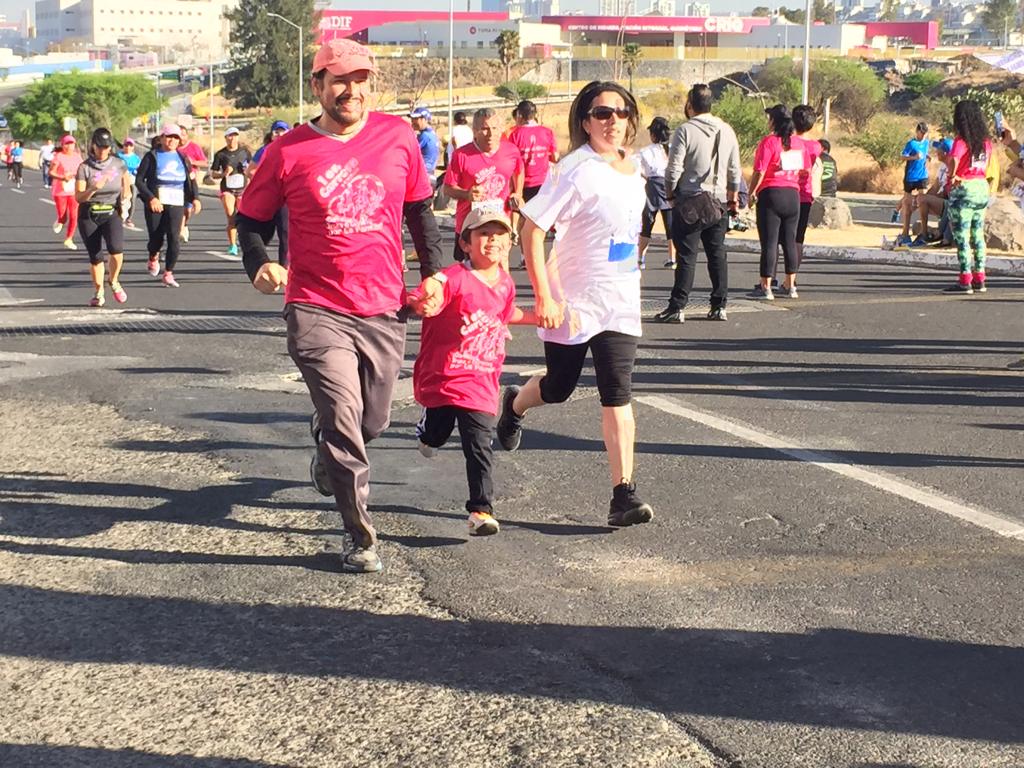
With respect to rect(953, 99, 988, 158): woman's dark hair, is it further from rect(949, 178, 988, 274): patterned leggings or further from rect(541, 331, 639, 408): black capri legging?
rect(541, 331, 639, 408): black capri legging

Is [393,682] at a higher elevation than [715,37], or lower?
lower

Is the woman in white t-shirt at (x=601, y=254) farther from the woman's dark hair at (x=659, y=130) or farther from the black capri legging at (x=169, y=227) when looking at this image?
the woman's dark hair at (x=659, y=130)

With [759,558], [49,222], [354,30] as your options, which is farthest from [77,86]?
[759,558]

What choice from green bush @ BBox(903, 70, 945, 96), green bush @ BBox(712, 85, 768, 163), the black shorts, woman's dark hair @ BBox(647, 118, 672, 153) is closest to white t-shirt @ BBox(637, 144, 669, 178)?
woman's dark hair @ BBox(647, 118, 672, 153)

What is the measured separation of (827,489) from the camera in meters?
6.87

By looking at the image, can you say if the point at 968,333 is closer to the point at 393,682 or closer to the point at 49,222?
the point at 393,682

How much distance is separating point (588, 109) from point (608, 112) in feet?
0.34

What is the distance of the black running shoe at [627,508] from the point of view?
6.17 metres

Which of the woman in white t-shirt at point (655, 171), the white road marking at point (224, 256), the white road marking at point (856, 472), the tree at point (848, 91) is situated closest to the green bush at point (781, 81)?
the tree at point (848, 91)

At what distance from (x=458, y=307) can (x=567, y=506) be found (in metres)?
1.09

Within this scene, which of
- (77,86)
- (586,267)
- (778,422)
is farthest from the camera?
(77,86)

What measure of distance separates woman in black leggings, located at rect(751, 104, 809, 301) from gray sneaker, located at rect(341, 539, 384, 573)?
898 centimetres

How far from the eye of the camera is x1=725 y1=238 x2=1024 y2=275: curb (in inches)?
711

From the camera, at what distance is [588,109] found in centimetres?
621
